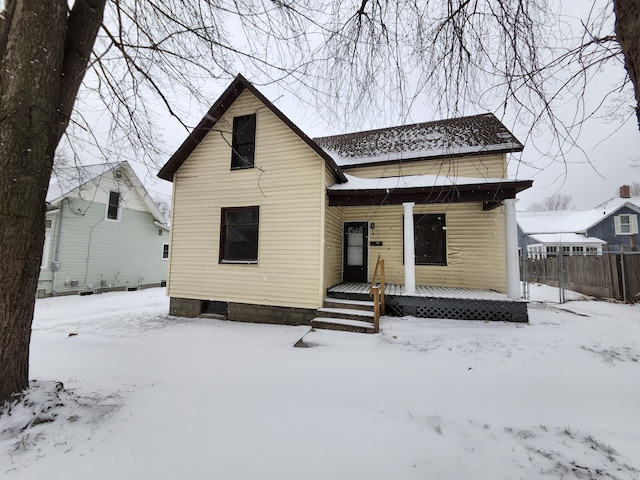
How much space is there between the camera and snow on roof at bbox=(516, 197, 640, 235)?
21356 mm

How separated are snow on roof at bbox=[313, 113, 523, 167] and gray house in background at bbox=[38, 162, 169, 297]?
29.0 ft

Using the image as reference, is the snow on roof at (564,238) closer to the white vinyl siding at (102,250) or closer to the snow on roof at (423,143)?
the snow on roof at (423,143)

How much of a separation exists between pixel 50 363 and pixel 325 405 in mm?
4335

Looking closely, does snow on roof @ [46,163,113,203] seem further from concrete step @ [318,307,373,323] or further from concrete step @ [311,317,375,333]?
concrete step @ [318,307,373,323]

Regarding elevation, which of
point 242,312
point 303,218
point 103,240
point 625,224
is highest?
point 625,224

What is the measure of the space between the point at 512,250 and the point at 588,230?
2310 cm

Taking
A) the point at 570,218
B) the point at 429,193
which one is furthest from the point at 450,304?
the point at 570,218

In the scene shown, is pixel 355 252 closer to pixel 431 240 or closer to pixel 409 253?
pixel 409 253

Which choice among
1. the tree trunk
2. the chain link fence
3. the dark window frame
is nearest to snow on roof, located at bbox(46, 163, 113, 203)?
the dark window frame

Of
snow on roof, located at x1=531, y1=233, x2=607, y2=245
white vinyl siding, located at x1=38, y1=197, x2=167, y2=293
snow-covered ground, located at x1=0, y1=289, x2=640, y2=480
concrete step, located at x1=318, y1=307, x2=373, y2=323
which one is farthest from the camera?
snow on roof, located at x1=531, y1=233, x2=607, y2=245

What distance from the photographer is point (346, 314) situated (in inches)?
254

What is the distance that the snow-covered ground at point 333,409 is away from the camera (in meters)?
2.11

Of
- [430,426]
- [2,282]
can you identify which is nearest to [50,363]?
[2,282]

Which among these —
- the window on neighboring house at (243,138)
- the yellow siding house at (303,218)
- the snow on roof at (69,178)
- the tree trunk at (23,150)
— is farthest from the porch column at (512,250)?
the snow on roof at (69,178)
